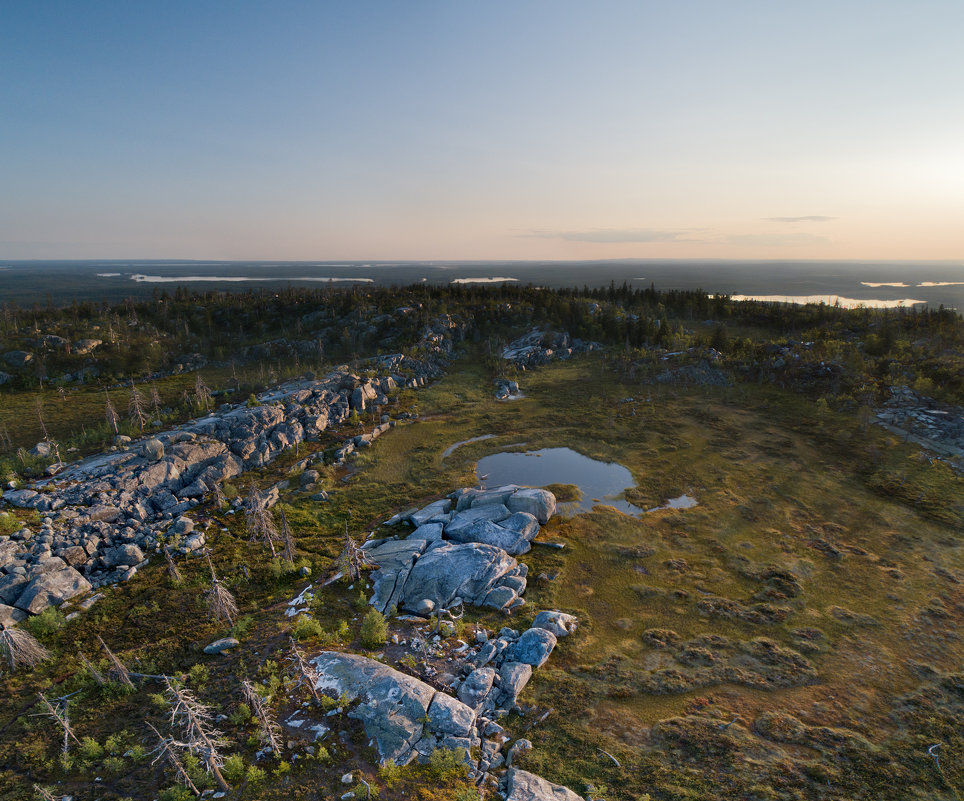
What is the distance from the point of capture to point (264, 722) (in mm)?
13445

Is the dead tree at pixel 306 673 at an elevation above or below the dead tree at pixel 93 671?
above

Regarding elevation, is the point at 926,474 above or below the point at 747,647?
above

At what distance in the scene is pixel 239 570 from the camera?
2369 centimetres

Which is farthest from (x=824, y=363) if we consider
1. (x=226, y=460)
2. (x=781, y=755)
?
(x=226, y=460)

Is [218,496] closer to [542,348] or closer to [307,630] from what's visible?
[307,630]

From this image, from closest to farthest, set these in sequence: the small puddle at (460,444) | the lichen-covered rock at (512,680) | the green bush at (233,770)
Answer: the green bush at (233,770) < the lichen-covered rock at (512,680) < the small puddle at (460,444)

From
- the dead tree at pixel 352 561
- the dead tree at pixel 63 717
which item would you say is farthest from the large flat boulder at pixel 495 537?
the dead tree at pixel 63 717

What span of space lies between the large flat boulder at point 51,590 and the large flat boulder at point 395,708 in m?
15.0

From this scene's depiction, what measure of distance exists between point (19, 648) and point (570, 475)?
3268 cm

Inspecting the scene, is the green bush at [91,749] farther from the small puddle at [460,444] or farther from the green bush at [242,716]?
the small puddle at [460,444]

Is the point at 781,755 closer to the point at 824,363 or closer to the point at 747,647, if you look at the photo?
the point at 747,647

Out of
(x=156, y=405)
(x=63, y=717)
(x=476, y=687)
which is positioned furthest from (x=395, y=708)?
(x=156, y=405)

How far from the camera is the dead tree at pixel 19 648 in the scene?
1706 cm

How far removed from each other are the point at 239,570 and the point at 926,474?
49.8m
